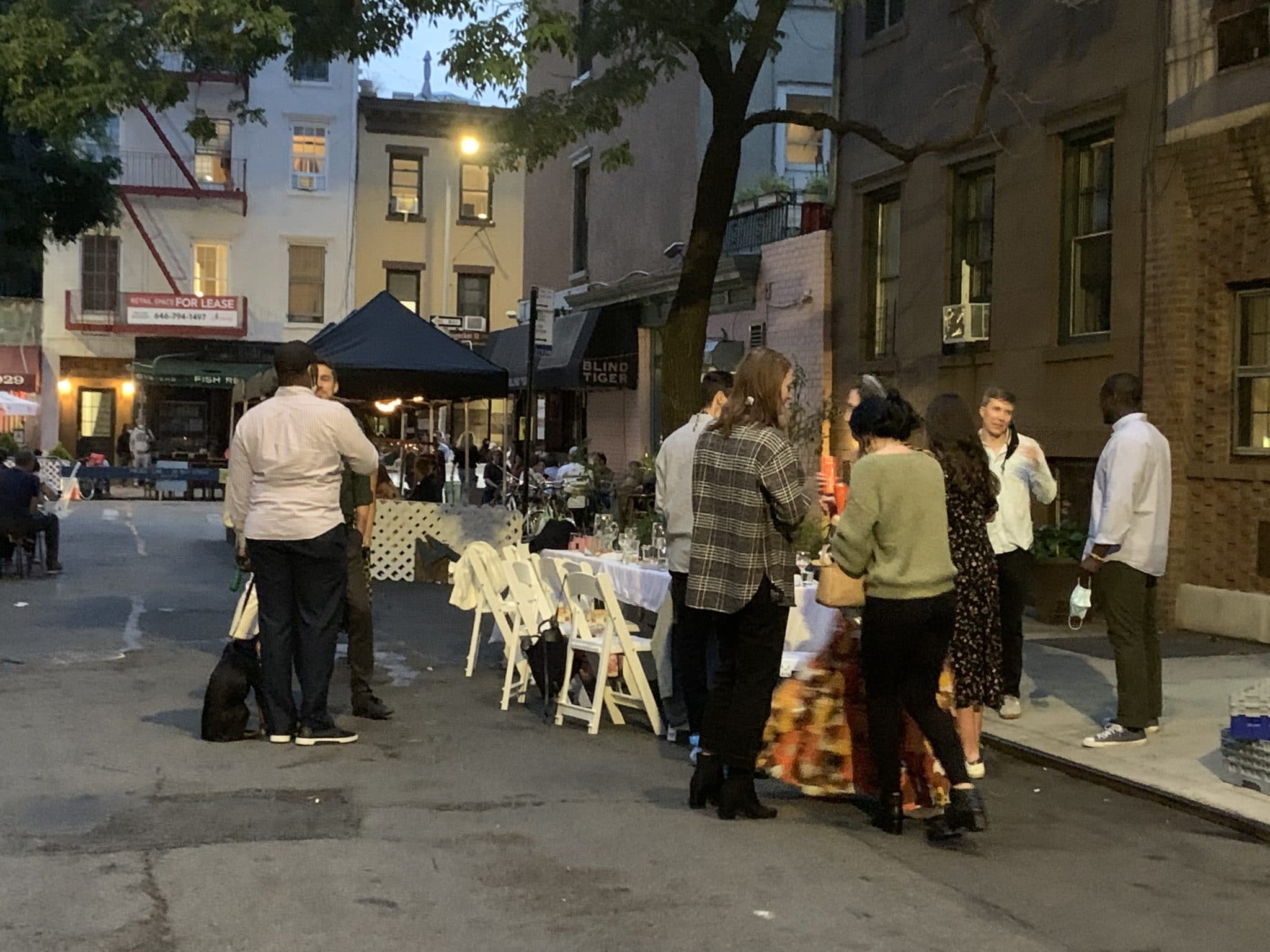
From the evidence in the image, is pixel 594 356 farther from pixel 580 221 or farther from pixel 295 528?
pixel 295 528

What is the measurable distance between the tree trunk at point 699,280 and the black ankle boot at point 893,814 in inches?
270

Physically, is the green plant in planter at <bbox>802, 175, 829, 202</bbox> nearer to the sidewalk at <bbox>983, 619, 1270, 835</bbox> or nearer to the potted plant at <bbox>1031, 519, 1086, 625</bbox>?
the potted plant at <bbox>1031, 519, 1086, 625</bbox>

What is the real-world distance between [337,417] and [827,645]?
280 cm

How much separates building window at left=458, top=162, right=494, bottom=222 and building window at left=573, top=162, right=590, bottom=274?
16.7 metres

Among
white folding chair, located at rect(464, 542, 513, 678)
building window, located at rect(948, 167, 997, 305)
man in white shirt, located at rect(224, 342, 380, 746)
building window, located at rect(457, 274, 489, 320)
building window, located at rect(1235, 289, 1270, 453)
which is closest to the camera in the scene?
man in white shirt, located at rect(224, 342, 380, 746)

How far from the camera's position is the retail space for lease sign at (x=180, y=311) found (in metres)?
41.9

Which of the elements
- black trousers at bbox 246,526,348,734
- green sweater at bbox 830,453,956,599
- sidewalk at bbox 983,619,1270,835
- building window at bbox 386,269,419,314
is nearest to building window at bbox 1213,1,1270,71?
sidewalk at bbox 983,619,1270,835

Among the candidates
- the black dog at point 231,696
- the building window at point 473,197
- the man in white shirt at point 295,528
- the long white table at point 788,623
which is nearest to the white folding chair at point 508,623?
the long white table at point 788,623

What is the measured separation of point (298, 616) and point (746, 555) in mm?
2719

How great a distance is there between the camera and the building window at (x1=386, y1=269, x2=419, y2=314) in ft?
148

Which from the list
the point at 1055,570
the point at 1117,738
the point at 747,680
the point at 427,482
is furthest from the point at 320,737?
the point at 427,482

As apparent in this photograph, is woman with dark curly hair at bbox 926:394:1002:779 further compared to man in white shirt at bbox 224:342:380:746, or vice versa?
man in white shirt at bbox 224:342:380:746

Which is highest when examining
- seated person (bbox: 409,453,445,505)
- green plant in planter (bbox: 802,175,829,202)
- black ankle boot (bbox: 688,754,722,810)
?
green plant in planter (bbox: 802,175,829,202)

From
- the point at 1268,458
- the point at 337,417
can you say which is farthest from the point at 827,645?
the point at 1268,458
